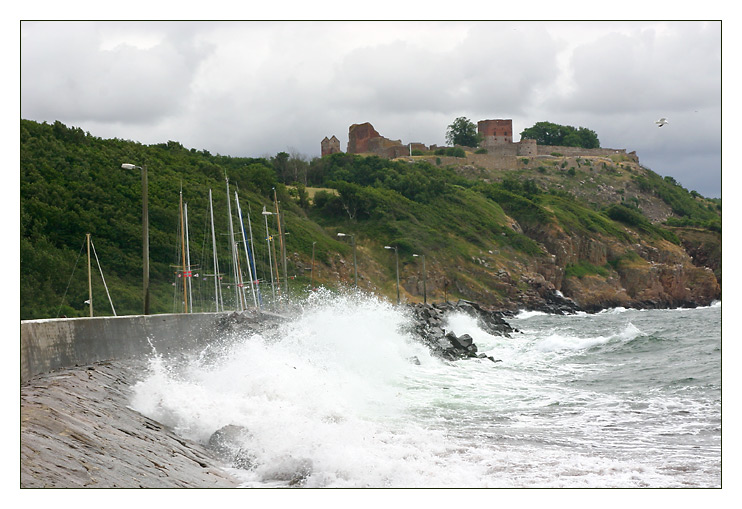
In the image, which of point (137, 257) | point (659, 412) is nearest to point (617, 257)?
point (137, 257)

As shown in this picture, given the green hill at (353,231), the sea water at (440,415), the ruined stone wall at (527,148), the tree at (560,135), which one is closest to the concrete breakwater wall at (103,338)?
the sea water at (440,415)

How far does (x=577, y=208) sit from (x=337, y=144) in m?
66.3

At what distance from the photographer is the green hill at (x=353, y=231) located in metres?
49.2

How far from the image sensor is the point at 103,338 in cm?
1330

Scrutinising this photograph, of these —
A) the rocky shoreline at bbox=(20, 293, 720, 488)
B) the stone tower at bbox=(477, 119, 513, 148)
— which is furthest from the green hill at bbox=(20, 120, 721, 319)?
the stone tower at bbox=(477, 119, 513, 148)

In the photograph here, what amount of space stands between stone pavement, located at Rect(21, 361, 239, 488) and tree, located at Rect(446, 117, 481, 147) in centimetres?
16390

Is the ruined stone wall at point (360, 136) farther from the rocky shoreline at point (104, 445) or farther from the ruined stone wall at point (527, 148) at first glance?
the rocky shoreline at point (104, 445)

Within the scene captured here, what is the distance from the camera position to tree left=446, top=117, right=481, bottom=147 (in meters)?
170

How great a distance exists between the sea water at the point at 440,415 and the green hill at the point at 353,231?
1791cm

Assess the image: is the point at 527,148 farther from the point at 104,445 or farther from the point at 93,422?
the point at 104,445

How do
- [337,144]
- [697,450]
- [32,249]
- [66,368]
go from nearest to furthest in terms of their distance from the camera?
[697,450] < [66,368] < [32,249] < [337,144]

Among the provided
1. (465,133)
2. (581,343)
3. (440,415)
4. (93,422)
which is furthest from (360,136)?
(93,422)

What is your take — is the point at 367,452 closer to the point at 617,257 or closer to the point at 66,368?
the point at 66,368
